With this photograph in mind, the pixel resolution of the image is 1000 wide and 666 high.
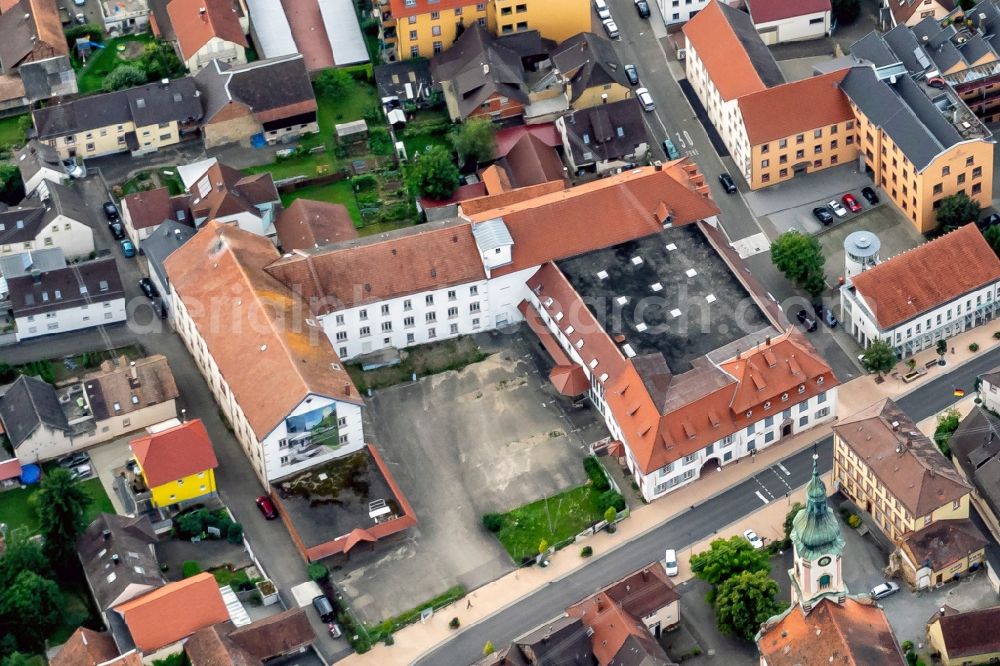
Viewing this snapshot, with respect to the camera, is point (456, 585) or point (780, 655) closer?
point (780, 655)

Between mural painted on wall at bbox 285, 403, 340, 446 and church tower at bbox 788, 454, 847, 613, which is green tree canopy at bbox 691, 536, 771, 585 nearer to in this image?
church tower at bbox 788, 454, 847, 613

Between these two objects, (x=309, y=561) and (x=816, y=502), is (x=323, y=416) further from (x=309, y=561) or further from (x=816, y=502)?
(x=816, y=502)

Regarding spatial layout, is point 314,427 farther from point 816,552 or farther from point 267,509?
point 816,552

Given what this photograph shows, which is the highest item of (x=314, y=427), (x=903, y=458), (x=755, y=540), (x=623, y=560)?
(x=314, y=427)

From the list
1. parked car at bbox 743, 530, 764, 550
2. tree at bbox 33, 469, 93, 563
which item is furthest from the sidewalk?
tree at bbox 33, 469, 93, 563

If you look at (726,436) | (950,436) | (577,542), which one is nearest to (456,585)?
(577,542)

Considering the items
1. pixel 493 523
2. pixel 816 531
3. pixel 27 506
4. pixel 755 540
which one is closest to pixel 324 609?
pixel 493 523
